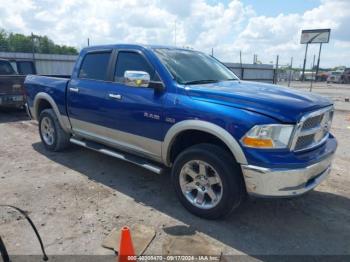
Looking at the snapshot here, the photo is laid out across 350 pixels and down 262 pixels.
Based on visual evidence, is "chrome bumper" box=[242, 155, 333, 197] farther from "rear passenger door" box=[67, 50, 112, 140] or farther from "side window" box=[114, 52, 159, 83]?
"rear passenger door" box=[67, 50, 112, 140]

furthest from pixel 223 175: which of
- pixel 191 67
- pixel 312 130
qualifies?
pixel 191 67

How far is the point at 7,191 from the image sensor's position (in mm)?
4656

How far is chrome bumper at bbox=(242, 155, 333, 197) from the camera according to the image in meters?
3.29

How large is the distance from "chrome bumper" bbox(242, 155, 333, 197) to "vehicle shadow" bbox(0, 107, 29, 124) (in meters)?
8.56

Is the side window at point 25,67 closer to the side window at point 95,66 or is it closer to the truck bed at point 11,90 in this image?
the truck bed at point 11,90

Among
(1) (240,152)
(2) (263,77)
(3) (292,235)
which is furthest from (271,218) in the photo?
(2) (263,77)

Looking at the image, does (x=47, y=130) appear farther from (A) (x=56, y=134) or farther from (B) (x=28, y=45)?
(B) (x=28, y=45)

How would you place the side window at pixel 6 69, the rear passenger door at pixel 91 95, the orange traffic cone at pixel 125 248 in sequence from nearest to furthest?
1. the orange traffic cone at pixel 125 248
2. the rear passenger door at pixel 91 95
3. the side window at pixel 6 69

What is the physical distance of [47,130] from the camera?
6555mm

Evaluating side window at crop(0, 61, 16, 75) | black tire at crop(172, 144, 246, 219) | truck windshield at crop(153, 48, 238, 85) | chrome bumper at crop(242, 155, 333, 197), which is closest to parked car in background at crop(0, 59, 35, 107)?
side window at crop(0, 61, 16, 75)

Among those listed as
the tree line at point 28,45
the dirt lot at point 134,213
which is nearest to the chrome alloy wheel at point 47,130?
the dirt lot at point 134,213

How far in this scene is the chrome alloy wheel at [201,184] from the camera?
3.78 m

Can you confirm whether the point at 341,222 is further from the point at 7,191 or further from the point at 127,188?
the point at 7,191

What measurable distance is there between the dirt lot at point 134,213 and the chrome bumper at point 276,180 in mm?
545
